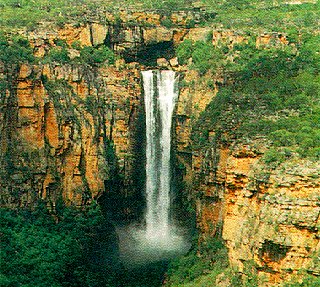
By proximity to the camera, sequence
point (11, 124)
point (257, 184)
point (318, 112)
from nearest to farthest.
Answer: point (257, 184), point (318, 112), point (11, 124)

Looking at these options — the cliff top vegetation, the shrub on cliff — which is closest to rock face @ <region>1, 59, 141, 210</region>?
the shrub on cliff

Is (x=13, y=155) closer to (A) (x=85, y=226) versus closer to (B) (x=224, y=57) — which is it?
(A) (x=85, y=226)

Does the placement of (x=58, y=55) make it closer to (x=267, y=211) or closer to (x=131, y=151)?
(x=131, y=151)

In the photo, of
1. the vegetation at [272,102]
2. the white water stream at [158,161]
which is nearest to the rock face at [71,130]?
the white water stream at [158,161]

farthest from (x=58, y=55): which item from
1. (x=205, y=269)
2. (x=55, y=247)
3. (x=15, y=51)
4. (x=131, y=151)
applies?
(x=205, y=269)

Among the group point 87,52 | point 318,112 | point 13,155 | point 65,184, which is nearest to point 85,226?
point 65,184

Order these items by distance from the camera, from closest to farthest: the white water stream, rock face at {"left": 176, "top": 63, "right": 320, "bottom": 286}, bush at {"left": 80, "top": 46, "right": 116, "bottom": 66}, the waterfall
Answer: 1. rock face at {"left": 176, "top": 63, "right": 320, "bottom": 286}
2. bush at {"left": 80, "top": 46, "right": 116, "bottom": 66}
3. the white water stream
4. the waterfall

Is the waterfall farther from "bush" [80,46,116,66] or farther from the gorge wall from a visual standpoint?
"bush" [80,46,116,66]
